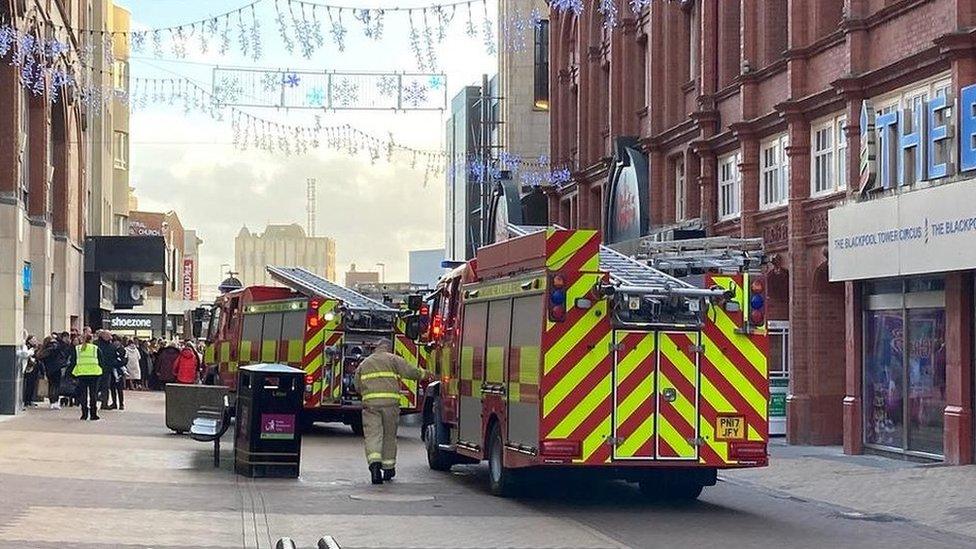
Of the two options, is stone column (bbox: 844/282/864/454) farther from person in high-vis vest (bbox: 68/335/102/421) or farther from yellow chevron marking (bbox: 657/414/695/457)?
person in high-vis vest (bbox: 68/335/102/421)

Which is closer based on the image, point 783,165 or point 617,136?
point 783,165

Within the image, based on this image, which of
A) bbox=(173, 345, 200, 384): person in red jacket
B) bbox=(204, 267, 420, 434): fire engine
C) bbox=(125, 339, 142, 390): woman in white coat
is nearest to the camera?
bbox=(204, 267, 420, 434): fire engine

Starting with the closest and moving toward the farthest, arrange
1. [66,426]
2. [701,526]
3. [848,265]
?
[701,526] < [848,265] < [66,426]

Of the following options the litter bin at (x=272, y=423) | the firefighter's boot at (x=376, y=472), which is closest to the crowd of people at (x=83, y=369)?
the litter bin at (x=272, y=423)

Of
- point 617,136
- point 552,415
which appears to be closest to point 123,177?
point 617,136

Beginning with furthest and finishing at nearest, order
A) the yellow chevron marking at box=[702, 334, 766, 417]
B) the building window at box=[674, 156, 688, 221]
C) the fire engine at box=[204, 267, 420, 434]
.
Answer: the building window at box=[674, 156, 688, 221] → the fire engine at box=[204, 267, 420, 434] → the yellow chevron marking at box=[702, 334, 766, 417]

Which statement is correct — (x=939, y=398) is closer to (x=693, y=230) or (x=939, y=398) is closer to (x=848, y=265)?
(x=848, y=265)

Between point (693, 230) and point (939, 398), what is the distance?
10.5 meters

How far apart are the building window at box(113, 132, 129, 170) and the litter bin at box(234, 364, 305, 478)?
188ft

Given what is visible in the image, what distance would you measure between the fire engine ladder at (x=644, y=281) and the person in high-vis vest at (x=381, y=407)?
3.20m

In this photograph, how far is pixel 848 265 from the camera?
Result: 24.5 m

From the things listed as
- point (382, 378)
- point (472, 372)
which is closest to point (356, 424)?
point (382, 378)

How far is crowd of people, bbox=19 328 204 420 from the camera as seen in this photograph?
31.3 m

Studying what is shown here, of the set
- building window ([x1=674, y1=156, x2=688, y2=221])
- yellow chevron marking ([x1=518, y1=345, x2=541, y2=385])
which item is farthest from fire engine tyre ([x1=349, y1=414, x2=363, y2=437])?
yellow chevron marking ([x1=518, y1=345, x2=541, y2=385])
